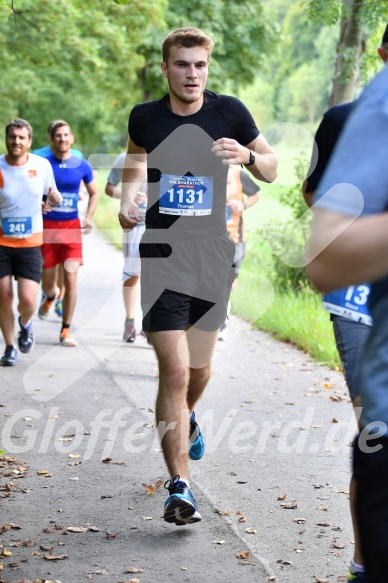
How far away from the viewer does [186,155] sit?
17.5ft

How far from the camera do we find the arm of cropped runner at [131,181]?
5590 mm

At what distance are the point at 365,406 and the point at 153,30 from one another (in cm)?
3147

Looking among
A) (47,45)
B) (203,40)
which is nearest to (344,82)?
(203,40)

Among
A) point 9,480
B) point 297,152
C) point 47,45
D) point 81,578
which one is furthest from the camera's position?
point 47,45

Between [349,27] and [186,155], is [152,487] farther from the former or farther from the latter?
[349,27]

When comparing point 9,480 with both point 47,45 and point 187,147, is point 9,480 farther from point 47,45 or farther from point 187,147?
point 47,45

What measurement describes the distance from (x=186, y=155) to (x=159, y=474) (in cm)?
196

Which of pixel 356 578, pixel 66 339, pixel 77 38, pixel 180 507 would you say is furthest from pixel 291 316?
pixel 77 38

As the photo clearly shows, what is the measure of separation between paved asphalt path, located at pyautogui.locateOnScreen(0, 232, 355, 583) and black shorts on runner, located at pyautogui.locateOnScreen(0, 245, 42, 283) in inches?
33.7

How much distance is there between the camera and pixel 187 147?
5.34 m

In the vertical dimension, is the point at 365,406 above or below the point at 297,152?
above

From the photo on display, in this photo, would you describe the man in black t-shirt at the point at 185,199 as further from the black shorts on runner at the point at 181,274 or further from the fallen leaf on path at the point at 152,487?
the fallen leaf on path at the point at 152,487

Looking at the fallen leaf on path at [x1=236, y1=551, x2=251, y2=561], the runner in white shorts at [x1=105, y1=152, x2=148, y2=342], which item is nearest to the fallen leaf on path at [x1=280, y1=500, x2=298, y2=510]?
the fallen leaf on path at [x1=236, y1=551, x2=251, y2=561]

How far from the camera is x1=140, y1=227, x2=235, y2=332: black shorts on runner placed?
17.3 feet
